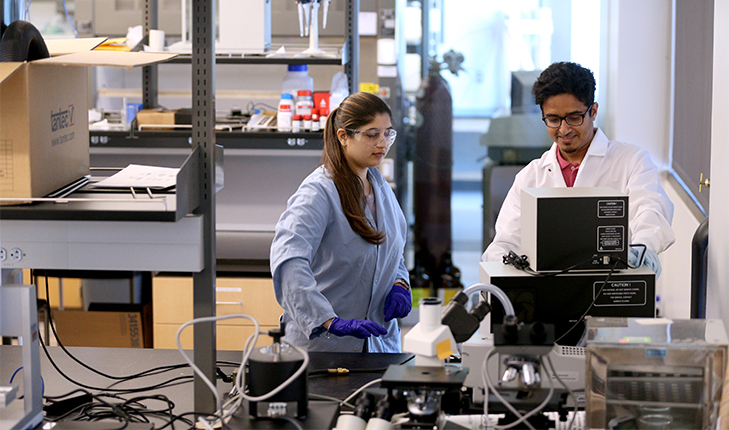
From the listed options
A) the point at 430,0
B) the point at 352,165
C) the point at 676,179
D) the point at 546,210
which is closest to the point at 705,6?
the point at 676,179

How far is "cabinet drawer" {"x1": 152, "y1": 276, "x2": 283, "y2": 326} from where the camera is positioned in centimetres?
307

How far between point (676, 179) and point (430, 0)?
1.69 metres

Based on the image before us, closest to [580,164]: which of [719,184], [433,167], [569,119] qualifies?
[569,119]

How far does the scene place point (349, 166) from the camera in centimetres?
207

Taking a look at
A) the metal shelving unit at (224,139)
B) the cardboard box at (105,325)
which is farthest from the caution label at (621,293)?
the cardboard box at (105,325)

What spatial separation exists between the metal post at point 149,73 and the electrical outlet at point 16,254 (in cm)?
193

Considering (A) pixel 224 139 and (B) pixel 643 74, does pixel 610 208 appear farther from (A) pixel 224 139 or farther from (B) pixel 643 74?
(B) pixel 643 74

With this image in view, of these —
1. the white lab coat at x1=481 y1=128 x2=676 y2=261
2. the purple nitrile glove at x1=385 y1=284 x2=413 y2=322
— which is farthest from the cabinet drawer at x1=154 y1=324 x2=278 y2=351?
the white lab coat at x1=481 y1=128 x2=676 y2=261

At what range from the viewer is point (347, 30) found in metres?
3.08

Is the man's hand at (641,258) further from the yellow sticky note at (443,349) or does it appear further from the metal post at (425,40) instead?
the metal post at (425,40)

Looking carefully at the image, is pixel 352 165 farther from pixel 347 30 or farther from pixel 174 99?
pixel 174 99

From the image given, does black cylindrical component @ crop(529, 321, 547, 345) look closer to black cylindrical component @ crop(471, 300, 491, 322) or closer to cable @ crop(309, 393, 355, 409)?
black cylindrical component @ crop(471, 300, 491, 322)

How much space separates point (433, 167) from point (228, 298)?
1.62 m

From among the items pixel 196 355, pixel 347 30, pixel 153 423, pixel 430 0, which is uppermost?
pixel 430 0
